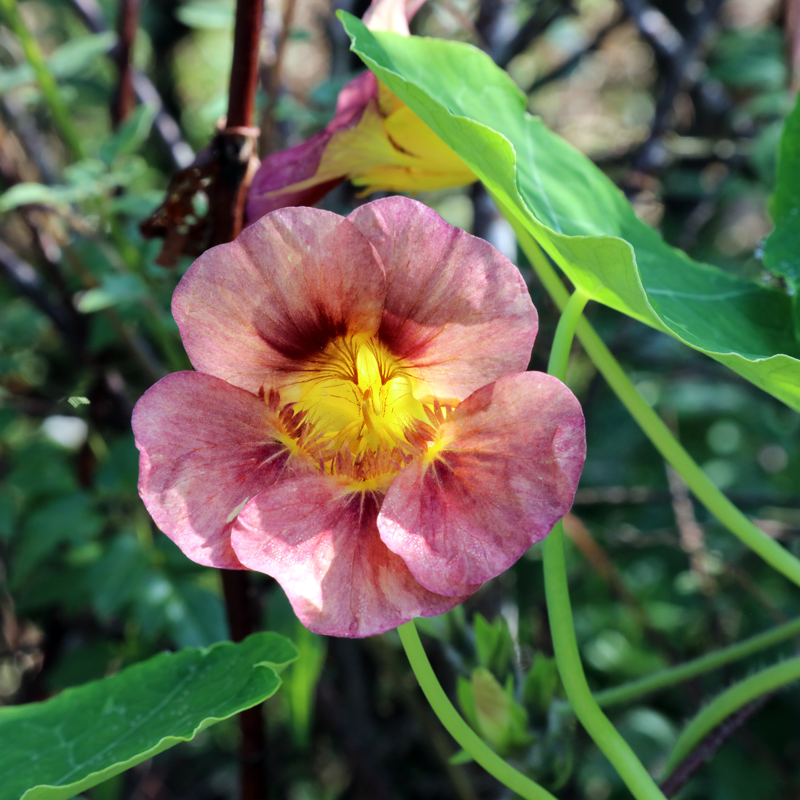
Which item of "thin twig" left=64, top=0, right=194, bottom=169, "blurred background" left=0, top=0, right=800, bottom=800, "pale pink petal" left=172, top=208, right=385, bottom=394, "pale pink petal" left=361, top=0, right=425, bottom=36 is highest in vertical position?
"pale pink petal" left=361, top=0, right=425, bottom=36

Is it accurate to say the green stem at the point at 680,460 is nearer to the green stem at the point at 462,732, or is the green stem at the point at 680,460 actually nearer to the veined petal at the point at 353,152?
the veined petal at the point at 353,152

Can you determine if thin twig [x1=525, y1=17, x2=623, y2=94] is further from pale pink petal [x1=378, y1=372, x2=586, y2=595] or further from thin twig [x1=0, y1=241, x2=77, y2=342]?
pale pink petal [x1=378, y1=372, x2=586, y2=595]

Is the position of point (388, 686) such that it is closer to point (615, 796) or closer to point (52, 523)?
point (615, 796)

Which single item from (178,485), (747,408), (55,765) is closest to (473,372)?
(178,485)

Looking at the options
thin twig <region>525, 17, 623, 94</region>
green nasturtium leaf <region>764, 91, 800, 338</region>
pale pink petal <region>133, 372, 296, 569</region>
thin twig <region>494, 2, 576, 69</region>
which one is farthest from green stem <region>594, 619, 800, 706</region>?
thin twig <region>525, 17, 623, 94</region>

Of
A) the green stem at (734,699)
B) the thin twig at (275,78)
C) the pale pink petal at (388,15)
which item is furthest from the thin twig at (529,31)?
the green stem at (734,699)

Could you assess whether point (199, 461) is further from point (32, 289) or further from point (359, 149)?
point (32, 289)
